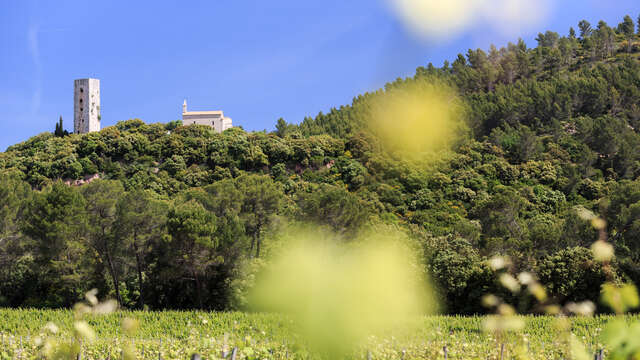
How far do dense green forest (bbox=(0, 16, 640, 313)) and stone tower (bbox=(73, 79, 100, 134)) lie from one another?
930 cm

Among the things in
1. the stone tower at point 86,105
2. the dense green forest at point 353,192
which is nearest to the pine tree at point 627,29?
the dense green forest at point 353,192

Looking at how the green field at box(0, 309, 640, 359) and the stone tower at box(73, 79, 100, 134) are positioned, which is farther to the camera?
the stone tower at box(73, 79, 100, 134)

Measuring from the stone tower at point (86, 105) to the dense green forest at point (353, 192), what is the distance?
30.5 feet

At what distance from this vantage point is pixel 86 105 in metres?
93.5

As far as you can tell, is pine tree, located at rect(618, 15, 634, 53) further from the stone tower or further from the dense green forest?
the stone tower

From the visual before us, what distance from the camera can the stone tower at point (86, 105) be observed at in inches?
3637

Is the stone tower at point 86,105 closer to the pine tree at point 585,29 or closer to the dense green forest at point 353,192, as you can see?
the dense green forest at point 353,192

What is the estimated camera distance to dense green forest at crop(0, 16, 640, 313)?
28547 millimetres

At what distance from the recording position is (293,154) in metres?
64.1

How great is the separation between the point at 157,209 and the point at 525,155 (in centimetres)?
4401

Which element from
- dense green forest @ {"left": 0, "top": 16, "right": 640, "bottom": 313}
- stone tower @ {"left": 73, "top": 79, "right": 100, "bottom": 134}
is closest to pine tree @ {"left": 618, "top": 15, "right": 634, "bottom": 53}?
dense green forest @ {"left": 0, "top": 16, "right": 640, "bottom": 313}

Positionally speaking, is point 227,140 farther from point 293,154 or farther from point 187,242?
point 187,242

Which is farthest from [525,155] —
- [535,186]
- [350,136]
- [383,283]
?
[383,283]

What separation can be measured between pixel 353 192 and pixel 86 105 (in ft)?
196
